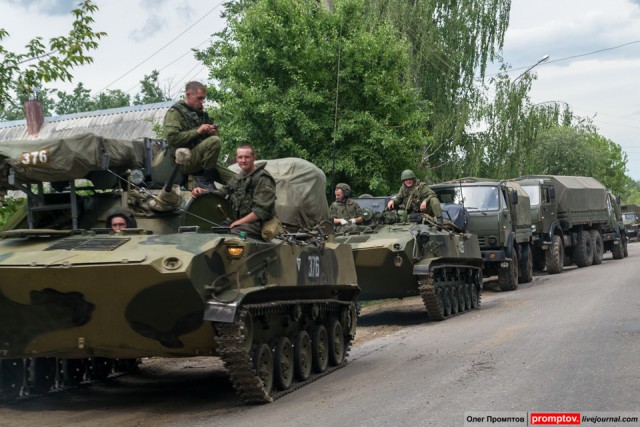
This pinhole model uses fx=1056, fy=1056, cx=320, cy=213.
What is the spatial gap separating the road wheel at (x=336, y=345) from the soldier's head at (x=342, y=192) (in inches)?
208

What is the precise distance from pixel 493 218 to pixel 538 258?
778cm

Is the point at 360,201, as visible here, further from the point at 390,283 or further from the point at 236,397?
the point at 236,397

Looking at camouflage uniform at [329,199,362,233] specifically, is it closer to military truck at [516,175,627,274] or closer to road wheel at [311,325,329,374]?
road wheel at [311,325,329,374]

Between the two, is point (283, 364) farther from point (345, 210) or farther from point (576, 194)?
point (576, 194)

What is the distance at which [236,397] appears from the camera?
1016 cm

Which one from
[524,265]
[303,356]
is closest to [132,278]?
[303,356]

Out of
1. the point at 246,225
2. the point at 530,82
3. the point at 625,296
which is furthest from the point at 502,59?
the point at 246,225

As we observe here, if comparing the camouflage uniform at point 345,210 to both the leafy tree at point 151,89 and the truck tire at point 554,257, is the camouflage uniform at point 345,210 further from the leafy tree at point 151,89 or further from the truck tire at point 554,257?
the leafy tree at point 151,89

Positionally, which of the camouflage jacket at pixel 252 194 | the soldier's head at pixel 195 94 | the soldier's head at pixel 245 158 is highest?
the soldier's head at pixel 195 94

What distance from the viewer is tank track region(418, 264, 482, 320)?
54.2ft

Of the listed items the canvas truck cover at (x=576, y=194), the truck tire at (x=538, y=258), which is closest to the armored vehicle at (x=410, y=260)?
the canvas truck cover at (x=576, y=194)

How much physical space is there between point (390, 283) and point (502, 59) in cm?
2132

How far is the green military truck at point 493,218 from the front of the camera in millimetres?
22203

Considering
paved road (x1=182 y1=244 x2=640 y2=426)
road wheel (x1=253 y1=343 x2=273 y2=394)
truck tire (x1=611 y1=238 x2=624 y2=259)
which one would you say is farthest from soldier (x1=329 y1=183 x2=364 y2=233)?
truck tire (x1=611 y1=238 x2=624 y2=259)
